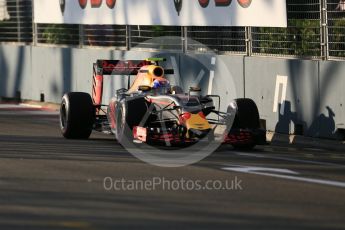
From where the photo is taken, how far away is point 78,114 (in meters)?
18.7

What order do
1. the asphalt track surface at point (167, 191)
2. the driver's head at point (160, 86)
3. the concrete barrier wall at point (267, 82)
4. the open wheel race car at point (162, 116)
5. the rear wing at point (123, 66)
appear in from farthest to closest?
the rear wing at point (123, 66) < the concrete barrier wall at point (267, 82) < the driver's head at point (160, 86) < the open wheel race car at point (162, 116) < the asphalt track surface at point (167, 191)

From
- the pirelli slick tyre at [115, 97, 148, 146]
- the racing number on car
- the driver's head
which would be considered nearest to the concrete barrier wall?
the racing number on car

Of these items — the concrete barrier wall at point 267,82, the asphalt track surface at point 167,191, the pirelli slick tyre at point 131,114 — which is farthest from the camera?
the concrete barrier wall at point 267,82

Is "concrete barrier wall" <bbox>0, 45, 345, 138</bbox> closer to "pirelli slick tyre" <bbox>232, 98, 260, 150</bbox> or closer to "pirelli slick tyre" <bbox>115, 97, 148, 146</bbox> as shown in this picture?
"pirelli slick tyre" <bbox>232, 98, 260, 150</bbox>

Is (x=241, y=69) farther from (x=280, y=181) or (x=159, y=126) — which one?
(x=280, y=181)

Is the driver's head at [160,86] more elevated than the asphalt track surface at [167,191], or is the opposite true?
the driver's head at [160,86]

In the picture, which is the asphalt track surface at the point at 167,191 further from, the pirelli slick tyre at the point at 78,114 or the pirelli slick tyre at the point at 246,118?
the pirelli slick tyre at the point at 78,114

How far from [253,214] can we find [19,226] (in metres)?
2.13

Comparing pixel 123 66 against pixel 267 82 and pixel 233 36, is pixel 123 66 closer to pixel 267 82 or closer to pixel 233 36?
pixel 267 82

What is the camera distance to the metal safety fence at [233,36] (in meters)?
19.2

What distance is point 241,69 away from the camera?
819 inches

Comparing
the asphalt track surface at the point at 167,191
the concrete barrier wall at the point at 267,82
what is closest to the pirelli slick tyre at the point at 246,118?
the asphalt track surface at the point at 167,191

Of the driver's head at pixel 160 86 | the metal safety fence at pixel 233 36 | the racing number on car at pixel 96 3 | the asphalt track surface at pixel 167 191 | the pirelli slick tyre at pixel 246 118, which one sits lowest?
the asphalt track surface at pixel 167 191

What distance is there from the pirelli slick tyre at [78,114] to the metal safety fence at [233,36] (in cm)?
361
